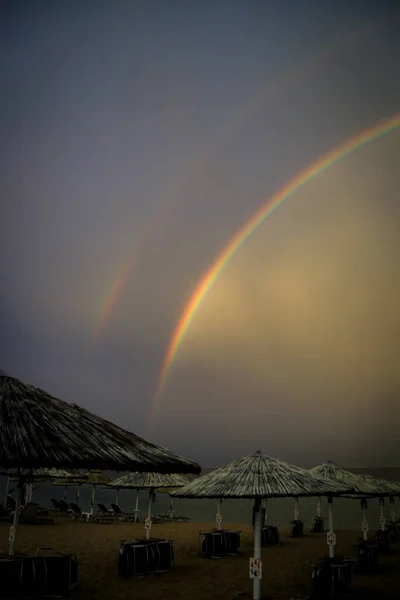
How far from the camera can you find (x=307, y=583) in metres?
11.9

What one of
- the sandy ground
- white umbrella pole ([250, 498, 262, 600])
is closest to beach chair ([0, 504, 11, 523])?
the sandy ground

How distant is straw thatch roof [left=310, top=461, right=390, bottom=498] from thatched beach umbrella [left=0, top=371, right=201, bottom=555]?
11.0m

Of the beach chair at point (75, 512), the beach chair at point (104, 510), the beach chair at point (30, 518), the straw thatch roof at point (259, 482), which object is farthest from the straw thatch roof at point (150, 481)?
the beach chair at point (75, 512)

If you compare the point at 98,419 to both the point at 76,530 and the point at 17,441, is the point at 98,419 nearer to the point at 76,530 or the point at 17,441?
the point at 17,441

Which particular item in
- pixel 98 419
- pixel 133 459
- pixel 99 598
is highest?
pixel 98 419

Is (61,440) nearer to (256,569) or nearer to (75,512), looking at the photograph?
(256,569)

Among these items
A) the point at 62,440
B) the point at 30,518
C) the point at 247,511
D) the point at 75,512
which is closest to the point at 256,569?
the point at 62,440

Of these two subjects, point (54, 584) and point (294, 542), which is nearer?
point (54, 584)

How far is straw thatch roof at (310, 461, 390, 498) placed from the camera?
1686 cm

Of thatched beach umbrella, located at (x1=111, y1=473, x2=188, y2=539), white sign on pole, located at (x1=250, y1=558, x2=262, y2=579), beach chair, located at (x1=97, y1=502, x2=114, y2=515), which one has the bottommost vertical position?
white sign on pole, located at (x1=250, y1=558, x2=262, y2=579)

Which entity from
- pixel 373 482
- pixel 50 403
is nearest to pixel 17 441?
pixel 50 403

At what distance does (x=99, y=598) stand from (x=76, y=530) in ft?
43.6

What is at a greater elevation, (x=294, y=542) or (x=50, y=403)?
(x=50, y=403)

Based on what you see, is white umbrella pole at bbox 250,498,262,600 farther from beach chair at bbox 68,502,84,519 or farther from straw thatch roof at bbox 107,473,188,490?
beach chair at bbox 68,502,84,519
